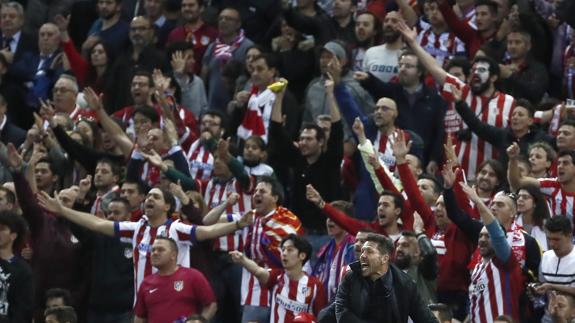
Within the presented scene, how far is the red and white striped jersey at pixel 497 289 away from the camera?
1614 cm

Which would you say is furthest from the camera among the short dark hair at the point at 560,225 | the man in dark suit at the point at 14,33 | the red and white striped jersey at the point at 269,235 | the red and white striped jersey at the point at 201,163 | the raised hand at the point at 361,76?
the man in dark suit at the point at 14,33

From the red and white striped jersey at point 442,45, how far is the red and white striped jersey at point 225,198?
332 centimetres

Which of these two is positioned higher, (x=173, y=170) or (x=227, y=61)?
(x=227, y=61)

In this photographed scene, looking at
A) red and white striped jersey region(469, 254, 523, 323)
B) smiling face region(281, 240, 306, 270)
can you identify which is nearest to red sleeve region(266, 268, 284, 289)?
smiling face region(281, 240, 306, 270)

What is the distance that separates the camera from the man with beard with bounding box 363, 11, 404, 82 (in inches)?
828

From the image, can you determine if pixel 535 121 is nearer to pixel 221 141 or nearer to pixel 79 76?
pixel 221 141

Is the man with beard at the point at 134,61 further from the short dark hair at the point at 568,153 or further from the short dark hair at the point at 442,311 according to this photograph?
the short dark hair at the point at 442,311

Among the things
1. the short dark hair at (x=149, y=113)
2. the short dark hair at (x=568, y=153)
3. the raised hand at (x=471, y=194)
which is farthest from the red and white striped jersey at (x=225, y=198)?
the short dark hair at (x=568, y=153)

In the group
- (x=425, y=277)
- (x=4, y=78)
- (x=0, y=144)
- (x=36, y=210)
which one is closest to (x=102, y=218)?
(x=36, y=210)

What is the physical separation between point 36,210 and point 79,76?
476 centimetres

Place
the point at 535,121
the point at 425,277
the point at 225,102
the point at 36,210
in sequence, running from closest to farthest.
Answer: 1. the point at 425,277
2. the point at 36,210
3. the point at 535,121
4. the point at 225,102

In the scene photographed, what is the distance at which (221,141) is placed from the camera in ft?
61.4

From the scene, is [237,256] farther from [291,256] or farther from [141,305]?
[141,305]

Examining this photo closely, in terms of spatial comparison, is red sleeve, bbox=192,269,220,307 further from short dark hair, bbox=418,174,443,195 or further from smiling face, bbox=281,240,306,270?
short dark hair, bbox=418,174,443,195
